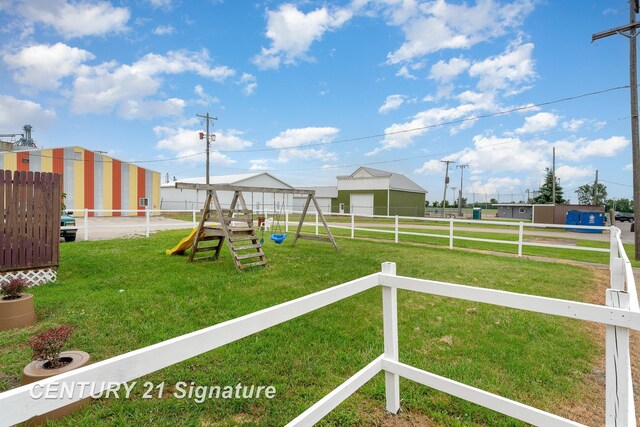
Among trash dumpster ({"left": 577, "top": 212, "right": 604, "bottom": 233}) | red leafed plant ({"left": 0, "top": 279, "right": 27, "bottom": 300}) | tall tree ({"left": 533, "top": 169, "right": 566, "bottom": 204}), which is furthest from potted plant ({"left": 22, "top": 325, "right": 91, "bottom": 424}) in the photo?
tall tree ({"left": 533, "top": 169, "right": 566, "bottom": 204})

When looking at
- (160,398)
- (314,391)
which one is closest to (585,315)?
(314,391)

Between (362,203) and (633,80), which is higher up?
(633,80)

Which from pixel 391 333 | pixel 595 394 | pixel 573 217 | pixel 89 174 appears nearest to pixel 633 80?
pixel 595 394

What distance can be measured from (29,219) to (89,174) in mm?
27658

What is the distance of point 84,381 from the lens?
96 cm

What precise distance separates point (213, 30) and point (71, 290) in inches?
411

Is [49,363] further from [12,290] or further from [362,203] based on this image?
[362,203]

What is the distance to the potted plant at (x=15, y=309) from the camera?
379 cm

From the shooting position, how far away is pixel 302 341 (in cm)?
354

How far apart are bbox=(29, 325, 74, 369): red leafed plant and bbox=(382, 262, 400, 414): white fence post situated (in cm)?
241

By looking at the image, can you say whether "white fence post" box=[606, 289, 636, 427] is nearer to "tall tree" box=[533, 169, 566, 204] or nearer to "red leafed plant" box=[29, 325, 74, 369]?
"red leafed plant" box=[29, 325, 74, 369]

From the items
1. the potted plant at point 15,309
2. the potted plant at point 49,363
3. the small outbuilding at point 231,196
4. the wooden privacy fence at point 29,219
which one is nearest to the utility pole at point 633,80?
the potted plant at point 49,363

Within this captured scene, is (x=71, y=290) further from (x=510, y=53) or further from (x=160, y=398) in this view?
(x=510, y=53)

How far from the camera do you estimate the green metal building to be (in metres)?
37.8
